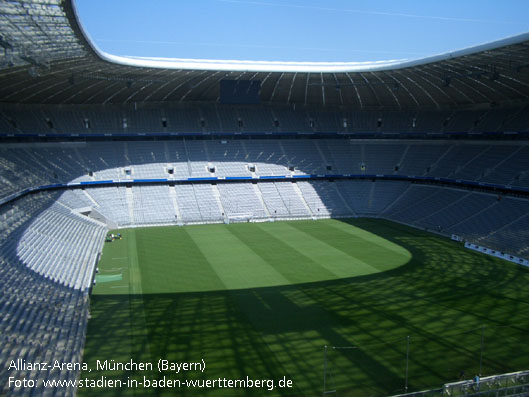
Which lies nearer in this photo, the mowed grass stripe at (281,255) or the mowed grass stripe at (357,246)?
the mowed grass stripe at (281,255)

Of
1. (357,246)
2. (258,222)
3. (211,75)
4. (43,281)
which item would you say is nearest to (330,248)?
(357,246)

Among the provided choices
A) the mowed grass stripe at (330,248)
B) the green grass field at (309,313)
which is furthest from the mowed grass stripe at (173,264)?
the mowed grass stripe at (330,248)

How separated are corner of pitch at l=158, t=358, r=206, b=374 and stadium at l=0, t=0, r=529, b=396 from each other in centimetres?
8

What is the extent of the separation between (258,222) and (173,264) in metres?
15.4

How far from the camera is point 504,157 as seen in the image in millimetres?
37656

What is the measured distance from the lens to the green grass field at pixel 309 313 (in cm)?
1417

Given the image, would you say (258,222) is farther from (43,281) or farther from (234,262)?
(43,281)

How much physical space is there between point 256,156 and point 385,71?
16734 mm

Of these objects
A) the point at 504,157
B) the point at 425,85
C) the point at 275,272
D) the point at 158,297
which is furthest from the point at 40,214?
the point at 504,157

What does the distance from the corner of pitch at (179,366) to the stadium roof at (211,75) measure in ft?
A: 43.9

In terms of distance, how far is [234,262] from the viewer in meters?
26.9

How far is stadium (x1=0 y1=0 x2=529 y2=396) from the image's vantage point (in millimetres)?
14500

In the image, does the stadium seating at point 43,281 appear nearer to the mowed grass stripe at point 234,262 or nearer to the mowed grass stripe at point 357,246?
the mowed grass stripe at point 234,262

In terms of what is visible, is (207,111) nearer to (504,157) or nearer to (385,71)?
(385,71)
